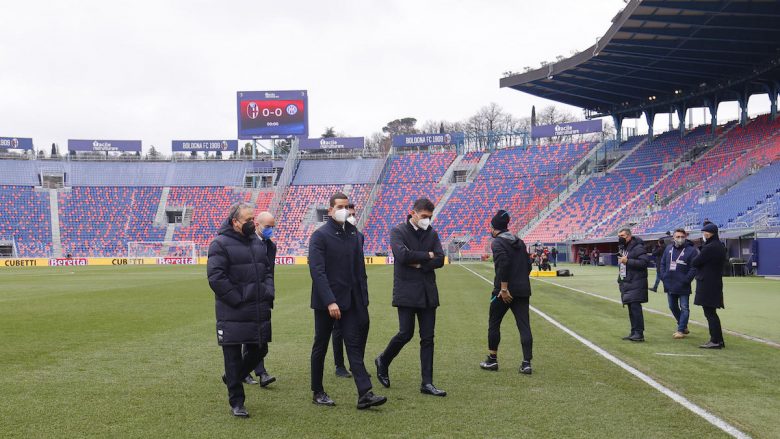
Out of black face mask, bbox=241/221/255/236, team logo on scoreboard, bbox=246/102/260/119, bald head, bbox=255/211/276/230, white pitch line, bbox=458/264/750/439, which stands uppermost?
team logo on scoreboard, bbox=246/102/260/119

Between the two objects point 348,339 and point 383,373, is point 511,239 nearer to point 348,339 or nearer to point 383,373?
point 383,373

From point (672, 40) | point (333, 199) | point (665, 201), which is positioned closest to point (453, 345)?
point (333, 199)

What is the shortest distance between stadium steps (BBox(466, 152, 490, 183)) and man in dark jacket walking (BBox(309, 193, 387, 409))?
6473 centimetres

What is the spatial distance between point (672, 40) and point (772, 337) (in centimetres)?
3545

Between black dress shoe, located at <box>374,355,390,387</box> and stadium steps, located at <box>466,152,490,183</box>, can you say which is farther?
stadium steps, located at <box>466,152,490,183</box>

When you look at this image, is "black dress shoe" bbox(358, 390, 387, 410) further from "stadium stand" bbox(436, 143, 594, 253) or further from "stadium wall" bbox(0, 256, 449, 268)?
"stadium stand" bbox(436, 143, 594, 253)

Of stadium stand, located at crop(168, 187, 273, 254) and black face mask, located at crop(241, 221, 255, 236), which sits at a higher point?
stadium stand, located at crop(168, 187, 273, 254)

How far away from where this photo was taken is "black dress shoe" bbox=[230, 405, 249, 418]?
645cm

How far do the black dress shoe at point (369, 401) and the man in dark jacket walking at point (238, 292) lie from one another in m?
1.08

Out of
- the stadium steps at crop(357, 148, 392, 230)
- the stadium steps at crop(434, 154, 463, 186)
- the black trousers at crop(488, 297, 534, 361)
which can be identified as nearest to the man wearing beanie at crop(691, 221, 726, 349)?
the black trousers at crop(488, 297, 534, 361)

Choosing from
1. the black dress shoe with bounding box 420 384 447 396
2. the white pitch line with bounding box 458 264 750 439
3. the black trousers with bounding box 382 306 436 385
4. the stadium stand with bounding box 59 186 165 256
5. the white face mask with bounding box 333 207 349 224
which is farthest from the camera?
the stadium stand with bounding box 59 186 165 256

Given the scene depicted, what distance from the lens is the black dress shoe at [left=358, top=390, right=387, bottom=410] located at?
661 cm

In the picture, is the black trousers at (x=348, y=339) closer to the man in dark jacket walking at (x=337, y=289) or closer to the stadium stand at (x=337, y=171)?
the man in dark jacket walking at (x=337, y=289)

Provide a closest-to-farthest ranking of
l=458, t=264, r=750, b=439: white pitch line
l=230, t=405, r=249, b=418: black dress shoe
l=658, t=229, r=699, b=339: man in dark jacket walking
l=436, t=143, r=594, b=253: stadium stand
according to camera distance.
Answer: l=458, t=264, r=750, b=439: white pitch line
l=230, t=405, r=249, b=418: black dress shoe
l=658, t=229, r=699, b=339: man in dark jacket walking
l=436, t=143, r=594, b=253: stadium stand
